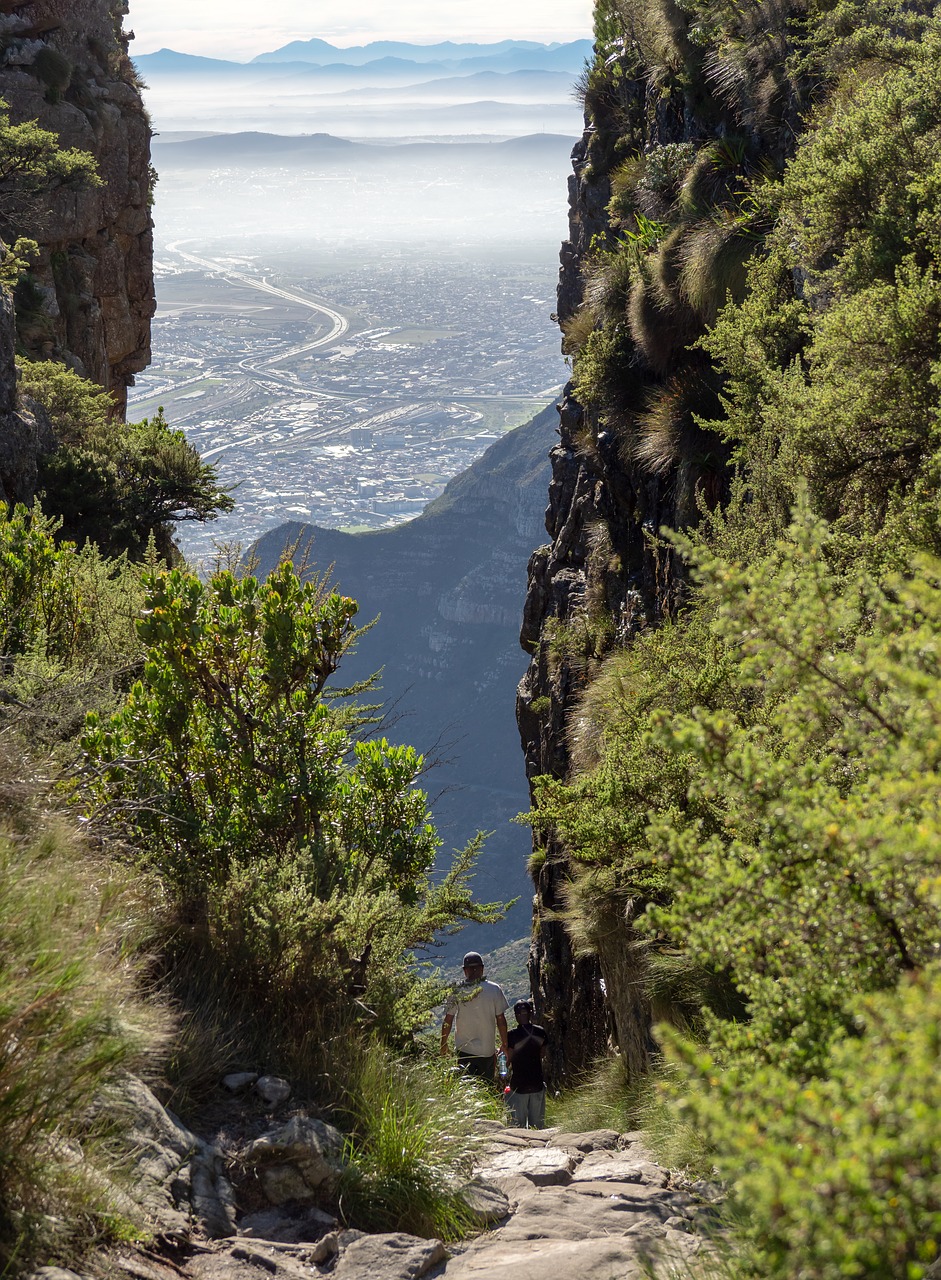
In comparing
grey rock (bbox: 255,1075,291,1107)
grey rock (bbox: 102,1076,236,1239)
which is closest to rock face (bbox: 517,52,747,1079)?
grey rock (bbox: 255,1075,291,1107)

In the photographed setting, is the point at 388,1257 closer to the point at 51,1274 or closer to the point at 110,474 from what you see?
the point at 51,1274

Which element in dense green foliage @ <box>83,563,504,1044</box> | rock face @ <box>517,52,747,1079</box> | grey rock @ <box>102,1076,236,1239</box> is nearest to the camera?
grey rock @ <box>102,1076,236,1239</box>

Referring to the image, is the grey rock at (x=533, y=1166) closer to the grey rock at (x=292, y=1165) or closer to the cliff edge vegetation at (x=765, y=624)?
the cliff edge vegetation at (x=765, y=624)

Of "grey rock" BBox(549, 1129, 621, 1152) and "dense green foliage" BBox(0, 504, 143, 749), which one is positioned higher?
"dense green foliage" BBox(0, 504, 143, 749)

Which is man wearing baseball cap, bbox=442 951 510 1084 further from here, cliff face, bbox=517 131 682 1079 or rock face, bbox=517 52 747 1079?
cliff face, bbox=517 131 682 1079

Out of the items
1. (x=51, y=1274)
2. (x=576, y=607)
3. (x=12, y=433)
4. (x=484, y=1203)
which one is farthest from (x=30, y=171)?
(x=51, y=1274)

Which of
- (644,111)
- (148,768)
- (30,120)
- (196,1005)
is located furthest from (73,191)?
(196,1005)
